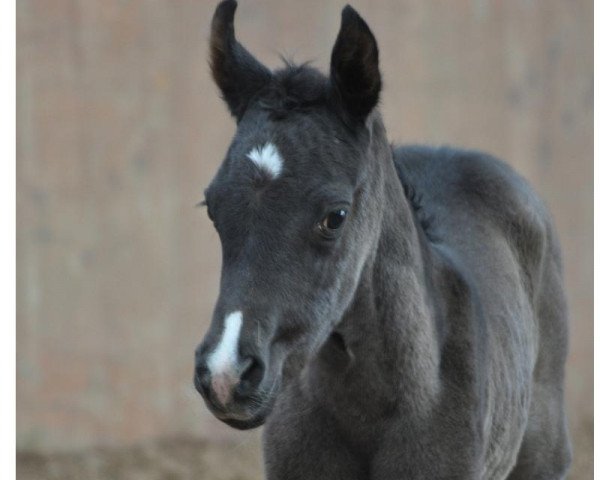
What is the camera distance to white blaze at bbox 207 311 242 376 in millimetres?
2625

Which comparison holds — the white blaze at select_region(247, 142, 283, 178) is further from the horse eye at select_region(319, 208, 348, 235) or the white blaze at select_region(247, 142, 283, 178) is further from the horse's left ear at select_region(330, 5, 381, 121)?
the horse's left ear at select_region(330, 5, 381, 121)

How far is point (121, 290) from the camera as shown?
687 centimetres

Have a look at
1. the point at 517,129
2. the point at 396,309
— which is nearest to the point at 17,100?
the point at 517,129

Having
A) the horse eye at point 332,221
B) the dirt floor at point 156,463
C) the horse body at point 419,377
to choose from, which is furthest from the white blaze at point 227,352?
the dirt floor at point 156,463

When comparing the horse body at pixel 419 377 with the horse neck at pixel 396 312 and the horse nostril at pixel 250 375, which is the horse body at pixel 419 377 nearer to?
the horse neck at pixel 396 312

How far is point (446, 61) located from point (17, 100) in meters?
2.67

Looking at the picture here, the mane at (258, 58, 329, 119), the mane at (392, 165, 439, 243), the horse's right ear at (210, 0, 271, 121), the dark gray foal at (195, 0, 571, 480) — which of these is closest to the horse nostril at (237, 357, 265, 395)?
the dark gray foal at (195, 0, 571, 480)

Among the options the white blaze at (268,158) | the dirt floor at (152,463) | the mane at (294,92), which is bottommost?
the dirt floor at (152,463)

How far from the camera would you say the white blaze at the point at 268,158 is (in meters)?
2.85

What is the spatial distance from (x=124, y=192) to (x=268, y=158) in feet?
13.5

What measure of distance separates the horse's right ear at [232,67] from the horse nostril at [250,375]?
32.0 inches

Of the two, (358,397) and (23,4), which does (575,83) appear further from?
(358,397)

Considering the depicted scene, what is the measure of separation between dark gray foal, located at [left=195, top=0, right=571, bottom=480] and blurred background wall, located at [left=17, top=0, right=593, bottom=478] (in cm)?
308

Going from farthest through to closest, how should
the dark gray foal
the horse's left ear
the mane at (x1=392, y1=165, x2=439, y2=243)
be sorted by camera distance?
the mane at (x1=392, y1=165, x2=439, y2=243)
the horse's left ear
the dark gray foal
